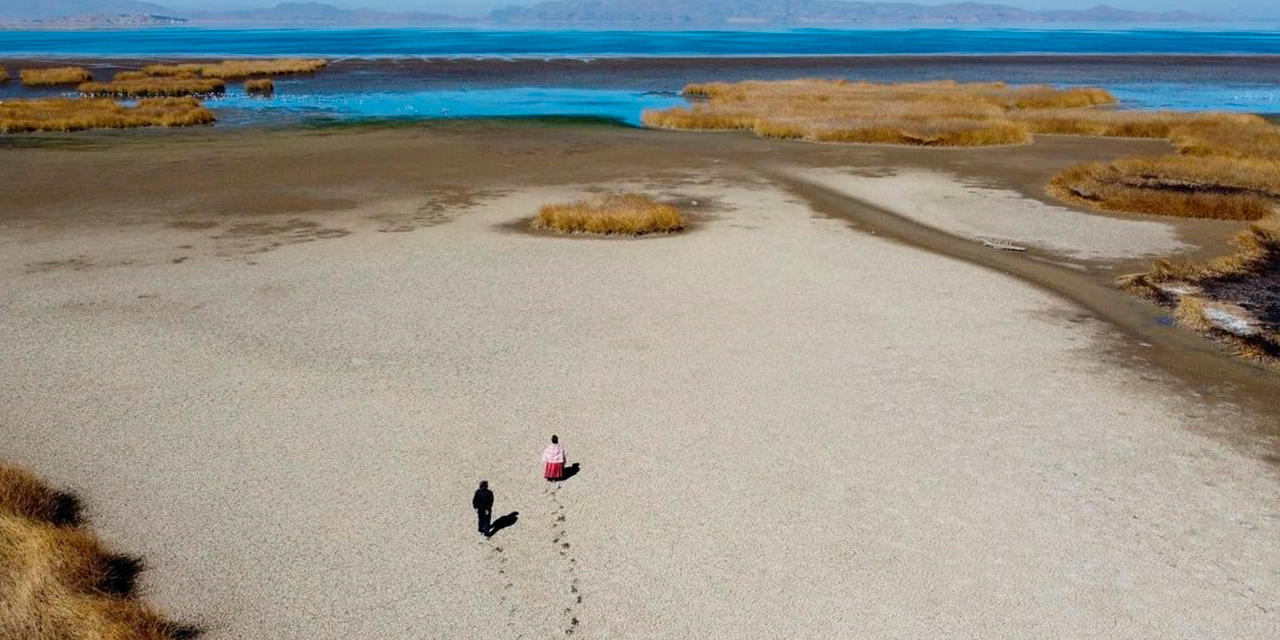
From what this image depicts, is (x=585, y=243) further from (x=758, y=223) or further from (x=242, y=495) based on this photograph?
(x=242, y=495)

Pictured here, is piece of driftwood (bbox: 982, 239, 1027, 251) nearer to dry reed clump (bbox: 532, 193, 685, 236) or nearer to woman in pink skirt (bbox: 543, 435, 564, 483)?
dry reed clump (bbox: 532, 193, 685, 236)

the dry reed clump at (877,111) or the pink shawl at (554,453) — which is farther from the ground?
the dry reed clump at (877,111)

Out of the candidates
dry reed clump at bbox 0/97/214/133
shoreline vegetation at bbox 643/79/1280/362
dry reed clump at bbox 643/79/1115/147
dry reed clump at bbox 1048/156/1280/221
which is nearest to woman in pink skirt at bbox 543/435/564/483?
shoreline vegetation at bbox 643/79/1280/362

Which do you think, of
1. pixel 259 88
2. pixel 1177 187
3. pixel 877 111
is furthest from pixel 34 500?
pixel 259 88

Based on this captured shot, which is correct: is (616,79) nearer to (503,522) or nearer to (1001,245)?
(1001,245)

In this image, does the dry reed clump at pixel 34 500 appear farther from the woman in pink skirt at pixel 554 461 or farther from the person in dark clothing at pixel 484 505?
the woman in pink skirt at pixel 554 461

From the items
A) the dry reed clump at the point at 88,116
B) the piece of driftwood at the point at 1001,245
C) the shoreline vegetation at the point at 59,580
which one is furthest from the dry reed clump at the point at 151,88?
the shoreline vegetation at the point at 59,580
